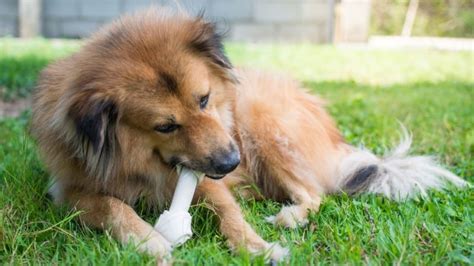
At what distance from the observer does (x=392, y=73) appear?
26.4 ft

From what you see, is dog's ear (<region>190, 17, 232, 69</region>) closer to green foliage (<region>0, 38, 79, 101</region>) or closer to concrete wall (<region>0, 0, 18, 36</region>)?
green foliage (<region>0, 38, 79, 101</region>)

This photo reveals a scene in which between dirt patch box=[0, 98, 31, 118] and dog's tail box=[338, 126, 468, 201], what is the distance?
11.5 ft

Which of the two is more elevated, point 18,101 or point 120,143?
point 120,143

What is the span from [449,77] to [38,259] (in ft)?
21.4

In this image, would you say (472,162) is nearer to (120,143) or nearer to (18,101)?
(120,143)

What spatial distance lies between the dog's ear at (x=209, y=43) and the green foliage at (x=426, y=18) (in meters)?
11.9

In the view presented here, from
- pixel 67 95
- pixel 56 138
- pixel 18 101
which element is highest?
pixel 67 95

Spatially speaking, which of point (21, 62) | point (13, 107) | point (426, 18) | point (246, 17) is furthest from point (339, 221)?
point (426, 18)

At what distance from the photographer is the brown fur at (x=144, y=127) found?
251cm

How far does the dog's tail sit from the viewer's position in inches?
125

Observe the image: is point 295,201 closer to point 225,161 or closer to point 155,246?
point 225,161

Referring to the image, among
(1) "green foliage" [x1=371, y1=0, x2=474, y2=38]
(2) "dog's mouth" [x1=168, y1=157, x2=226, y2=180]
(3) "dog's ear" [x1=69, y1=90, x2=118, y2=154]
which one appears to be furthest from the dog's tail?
(1) "green foliage" [x1=371, y1=0, x2=474, y2=38]

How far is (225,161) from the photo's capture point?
2.53 meters

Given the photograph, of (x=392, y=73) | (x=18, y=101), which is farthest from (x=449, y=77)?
(x=18, y=101)
